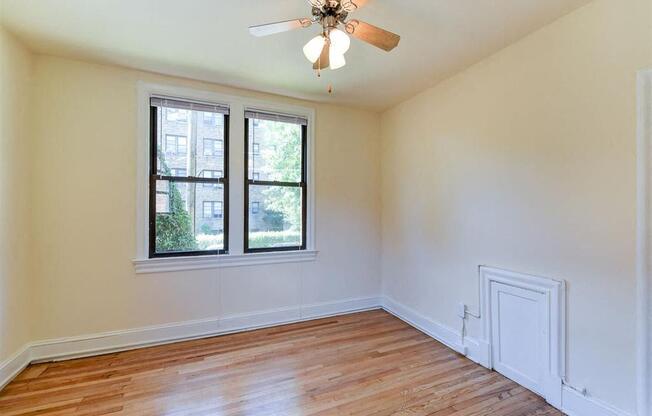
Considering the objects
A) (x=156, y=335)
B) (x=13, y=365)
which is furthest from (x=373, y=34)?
(x=13, y=365)

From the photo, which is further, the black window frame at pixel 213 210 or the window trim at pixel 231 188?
the black window frame at pixel 213 210

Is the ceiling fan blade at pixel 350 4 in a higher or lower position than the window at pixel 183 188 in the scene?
higher

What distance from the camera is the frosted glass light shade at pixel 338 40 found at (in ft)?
5.58

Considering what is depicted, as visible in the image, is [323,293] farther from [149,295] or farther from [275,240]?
[149,295]

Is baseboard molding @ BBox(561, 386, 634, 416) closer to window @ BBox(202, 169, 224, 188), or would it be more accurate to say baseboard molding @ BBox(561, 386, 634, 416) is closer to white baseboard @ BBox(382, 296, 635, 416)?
white baseboard @ BBox(382, 296, 635, 416)

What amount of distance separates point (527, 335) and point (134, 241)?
131 inches

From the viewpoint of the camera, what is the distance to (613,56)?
1753mm

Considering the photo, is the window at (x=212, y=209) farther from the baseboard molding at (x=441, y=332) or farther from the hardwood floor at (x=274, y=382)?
the baseboard molding at (x=441, y=332)

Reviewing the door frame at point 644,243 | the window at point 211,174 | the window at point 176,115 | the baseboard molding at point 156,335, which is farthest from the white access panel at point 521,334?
the window at point 176,115

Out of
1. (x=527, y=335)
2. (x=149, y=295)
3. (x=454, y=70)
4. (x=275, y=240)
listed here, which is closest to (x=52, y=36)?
(x=149, y=295)

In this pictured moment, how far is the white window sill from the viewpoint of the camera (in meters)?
2.81

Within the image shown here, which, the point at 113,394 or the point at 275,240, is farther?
the point at 275,240

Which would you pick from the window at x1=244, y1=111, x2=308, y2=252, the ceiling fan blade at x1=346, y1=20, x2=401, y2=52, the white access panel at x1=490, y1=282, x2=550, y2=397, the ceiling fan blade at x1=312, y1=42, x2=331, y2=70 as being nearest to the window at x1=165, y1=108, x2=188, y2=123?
the window at x1=244, y1=111, x2=308, y2=252

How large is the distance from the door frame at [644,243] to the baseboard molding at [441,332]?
97 cm
